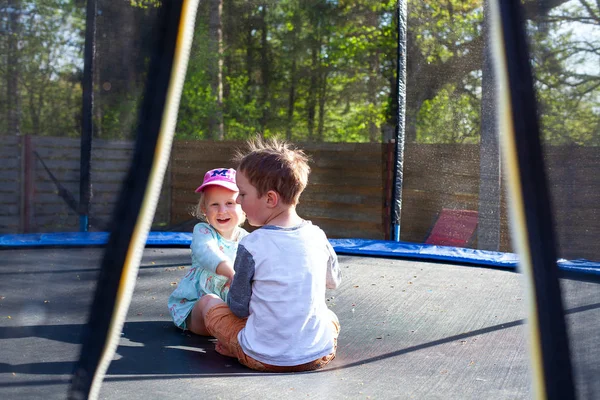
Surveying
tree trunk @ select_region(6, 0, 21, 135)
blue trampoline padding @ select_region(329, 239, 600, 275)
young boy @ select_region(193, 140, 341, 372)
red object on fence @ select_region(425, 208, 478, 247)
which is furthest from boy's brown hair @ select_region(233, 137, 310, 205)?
→ red object on fence @ select_region(425, 208, 478, 247)

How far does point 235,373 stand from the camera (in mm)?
1328

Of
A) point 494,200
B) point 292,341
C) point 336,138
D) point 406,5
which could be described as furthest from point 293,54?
point 292,341

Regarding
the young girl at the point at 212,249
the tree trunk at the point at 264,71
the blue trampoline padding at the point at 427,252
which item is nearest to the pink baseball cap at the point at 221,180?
the young girl at the point at 212,249

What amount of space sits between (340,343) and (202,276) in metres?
0.37

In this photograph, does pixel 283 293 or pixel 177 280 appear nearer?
pixel 283 293

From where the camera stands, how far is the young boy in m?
1.33

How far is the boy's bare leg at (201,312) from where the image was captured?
5.04ft

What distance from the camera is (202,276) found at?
170 centimetres

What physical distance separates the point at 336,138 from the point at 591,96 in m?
3.40

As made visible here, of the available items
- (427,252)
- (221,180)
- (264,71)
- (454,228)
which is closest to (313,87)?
(264,71)

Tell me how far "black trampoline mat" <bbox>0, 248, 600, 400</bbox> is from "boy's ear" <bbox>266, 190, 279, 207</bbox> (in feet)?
1.07

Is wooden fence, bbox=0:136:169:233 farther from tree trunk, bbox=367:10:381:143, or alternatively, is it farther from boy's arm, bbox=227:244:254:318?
tree trunk, bbox=367:10:381:143

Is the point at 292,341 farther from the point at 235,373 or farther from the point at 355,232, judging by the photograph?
Result: the point at 355,232

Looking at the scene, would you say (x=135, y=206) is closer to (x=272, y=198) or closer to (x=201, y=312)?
(x=272, y=198)
